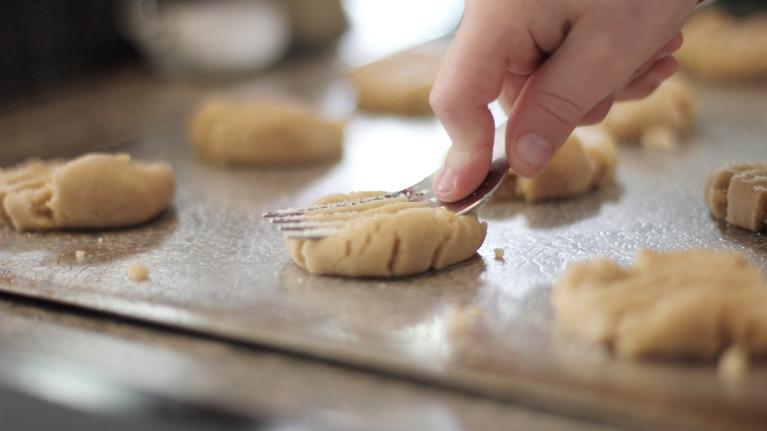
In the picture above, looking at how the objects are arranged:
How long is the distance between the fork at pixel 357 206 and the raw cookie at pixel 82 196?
1.04ft

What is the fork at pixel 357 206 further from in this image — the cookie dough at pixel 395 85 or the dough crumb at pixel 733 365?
the cookie dough at pixel 395 85

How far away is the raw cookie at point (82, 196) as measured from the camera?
1404 millimetres

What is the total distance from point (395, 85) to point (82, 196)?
1066 mm

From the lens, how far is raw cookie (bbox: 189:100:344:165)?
1.86 m

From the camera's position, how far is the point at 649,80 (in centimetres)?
144

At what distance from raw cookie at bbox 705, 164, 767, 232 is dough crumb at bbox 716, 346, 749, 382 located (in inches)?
19.5

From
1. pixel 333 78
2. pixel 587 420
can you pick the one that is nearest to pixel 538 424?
pixel 587 420

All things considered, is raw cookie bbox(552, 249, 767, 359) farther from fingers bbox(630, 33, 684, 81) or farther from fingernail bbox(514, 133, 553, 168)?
fingers bbox(630, 33, 684, 81)

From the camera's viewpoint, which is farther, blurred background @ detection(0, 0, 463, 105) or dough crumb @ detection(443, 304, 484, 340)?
blurred background @ detection(0, 0, 463, 105)

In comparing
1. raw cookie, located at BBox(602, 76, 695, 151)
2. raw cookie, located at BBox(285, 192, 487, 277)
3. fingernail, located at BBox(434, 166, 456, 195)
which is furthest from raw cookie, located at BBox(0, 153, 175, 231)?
raw cookie, located at BBox(602, 76, 695, 151)

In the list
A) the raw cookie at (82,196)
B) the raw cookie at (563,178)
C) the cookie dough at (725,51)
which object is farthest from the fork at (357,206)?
the cookie dough at (725,51)

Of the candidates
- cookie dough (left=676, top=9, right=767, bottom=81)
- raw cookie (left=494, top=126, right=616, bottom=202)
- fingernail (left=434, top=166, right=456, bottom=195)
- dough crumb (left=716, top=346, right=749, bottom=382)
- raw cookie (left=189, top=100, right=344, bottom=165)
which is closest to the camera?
dough crumb (left=716, top=346, right=749, bottom=382)

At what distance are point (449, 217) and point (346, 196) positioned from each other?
0.64 feet

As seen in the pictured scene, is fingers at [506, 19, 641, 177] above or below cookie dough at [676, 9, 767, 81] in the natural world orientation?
above
